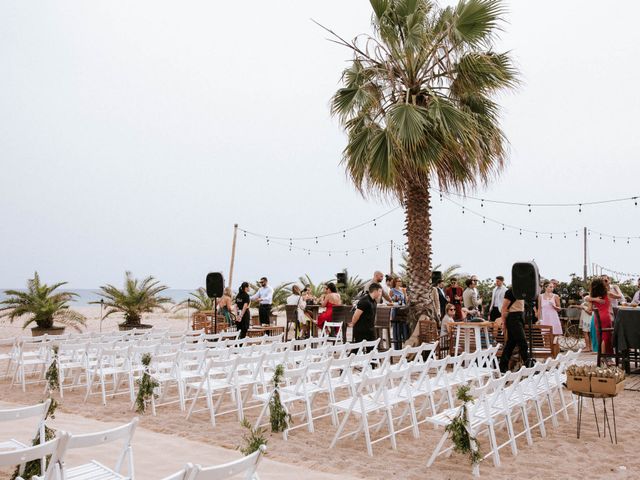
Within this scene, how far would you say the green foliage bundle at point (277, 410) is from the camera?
5273 millimetres

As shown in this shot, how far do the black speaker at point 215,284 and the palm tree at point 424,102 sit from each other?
346cm

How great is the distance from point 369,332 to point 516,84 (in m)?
6.16

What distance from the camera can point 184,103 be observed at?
89.5 feet

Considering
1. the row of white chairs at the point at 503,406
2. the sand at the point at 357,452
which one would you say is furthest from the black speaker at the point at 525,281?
the sand at the point at 357,452

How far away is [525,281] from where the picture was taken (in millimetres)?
7875

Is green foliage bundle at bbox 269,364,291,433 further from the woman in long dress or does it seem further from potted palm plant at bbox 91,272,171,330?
potted palm plant at bbox 91,272,171,330

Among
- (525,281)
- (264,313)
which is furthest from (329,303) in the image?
(525,281)

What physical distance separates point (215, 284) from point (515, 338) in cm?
653

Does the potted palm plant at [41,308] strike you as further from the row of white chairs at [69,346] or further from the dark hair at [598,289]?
the dark hair at [598,289]

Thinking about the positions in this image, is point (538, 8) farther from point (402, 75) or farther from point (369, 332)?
point (369, 332)

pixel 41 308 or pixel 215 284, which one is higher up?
pixel 215 284

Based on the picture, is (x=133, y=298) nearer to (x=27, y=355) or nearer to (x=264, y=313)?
(x=264, y=313)

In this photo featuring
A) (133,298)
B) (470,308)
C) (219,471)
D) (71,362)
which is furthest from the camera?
→ (133,298)

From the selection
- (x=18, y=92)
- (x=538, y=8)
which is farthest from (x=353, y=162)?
A: (x=18, y=92)
